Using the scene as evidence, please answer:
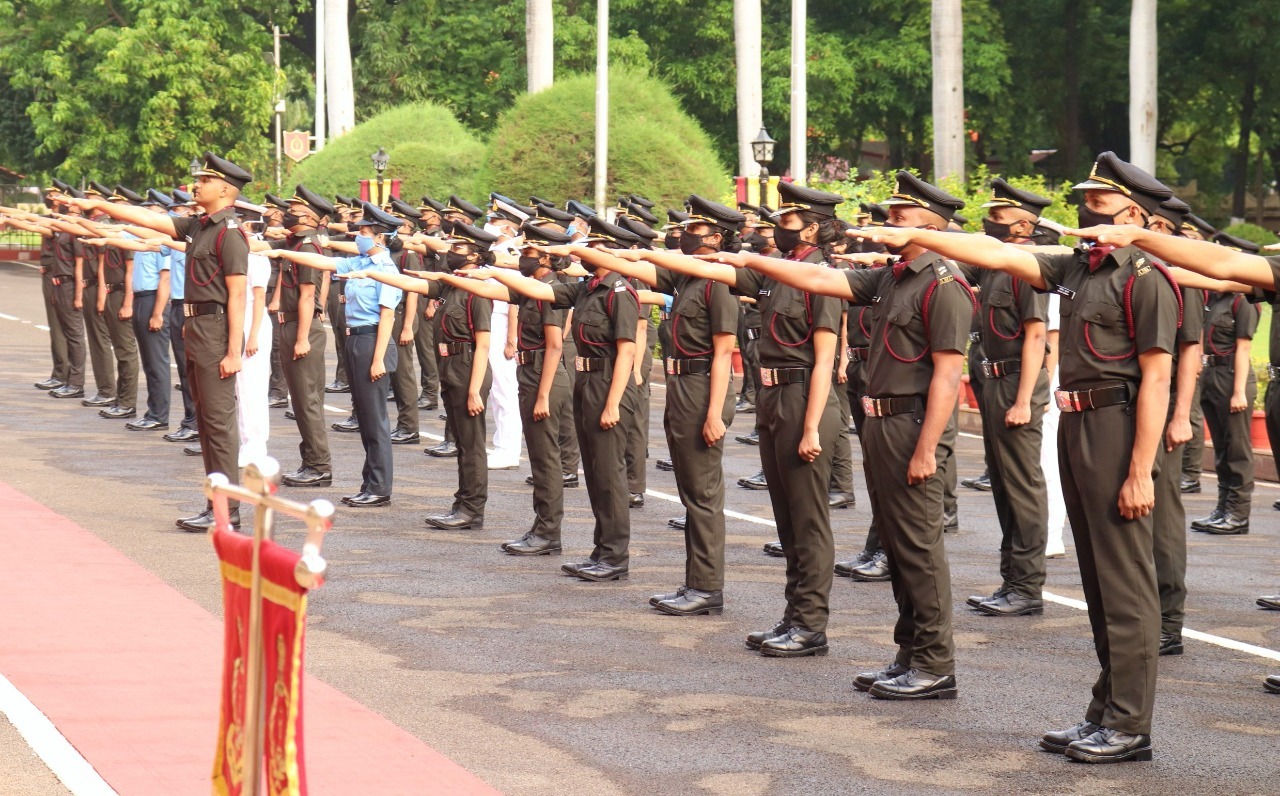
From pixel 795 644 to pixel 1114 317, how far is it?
250 centimetres

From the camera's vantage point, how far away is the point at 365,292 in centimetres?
1403

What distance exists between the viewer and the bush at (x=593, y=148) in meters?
29.9

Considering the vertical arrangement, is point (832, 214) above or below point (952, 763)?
above

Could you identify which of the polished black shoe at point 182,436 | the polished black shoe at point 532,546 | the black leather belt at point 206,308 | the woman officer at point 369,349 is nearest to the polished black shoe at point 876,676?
the polished black shoe at point 532,546

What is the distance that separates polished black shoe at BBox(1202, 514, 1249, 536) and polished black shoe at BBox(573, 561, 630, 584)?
4561mm

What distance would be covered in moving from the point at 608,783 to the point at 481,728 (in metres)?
0.90

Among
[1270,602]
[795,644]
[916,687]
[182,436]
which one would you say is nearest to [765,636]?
[795,644]

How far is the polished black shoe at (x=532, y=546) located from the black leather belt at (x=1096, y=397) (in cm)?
496

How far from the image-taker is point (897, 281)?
7.99m

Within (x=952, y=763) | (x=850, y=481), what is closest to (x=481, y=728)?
(x=952, y=763)

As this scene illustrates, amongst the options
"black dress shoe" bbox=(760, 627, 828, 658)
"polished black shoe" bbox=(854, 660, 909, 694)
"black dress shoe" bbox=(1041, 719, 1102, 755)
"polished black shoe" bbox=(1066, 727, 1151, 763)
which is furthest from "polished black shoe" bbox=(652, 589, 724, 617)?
"polished black shoe" bbox=(1066, 727, 1151, 763)

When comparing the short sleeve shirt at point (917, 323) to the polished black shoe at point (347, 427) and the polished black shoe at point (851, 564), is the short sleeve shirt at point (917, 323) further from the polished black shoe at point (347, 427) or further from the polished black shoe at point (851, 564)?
the polished black shoe at point (347, 427)

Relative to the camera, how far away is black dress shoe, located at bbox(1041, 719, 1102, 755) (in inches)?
275

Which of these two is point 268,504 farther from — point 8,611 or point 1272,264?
point 8,611
